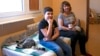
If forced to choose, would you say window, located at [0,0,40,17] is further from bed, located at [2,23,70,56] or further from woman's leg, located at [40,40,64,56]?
woman's leg, located at [40,40,64,56]

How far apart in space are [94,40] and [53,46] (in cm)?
151

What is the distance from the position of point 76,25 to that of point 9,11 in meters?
1.49

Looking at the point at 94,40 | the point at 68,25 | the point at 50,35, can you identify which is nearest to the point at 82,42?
the point at 94,40

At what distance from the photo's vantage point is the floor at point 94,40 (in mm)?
3397

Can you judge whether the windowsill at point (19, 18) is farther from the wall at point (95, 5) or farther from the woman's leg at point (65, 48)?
the wall at point (95, 5)

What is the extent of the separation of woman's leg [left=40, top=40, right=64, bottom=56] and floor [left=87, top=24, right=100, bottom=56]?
4.50 ft

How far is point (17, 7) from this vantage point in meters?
2.96

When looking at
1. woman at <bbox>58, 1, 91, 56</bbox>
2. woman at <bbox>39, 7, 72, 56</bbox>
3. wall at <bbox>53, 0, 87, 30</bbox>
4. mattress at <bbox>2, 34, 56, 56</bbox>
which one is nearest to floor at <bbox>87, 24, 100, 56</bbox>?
wall at <bbox>53, 0, 87, 30</bbox>

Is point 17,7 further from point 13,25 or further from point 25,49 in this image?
point 25,49

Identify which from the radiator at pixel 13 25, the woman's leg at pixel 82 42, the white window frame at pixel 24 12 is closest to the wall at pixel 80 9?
the woman's leg at pixel 82 42

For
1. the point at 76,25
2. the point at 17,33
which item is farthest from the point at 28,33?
the point at 76,25

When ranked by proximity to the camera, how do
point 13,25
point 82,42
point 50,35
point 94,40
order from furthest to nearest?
1. point 94,40
2. point 82,42
3. point 13,25
4. point 50,35

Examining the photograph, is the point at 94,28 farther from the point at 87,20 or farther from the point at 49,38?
the point at 49,38

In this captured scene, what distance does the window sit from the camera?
2.63m
